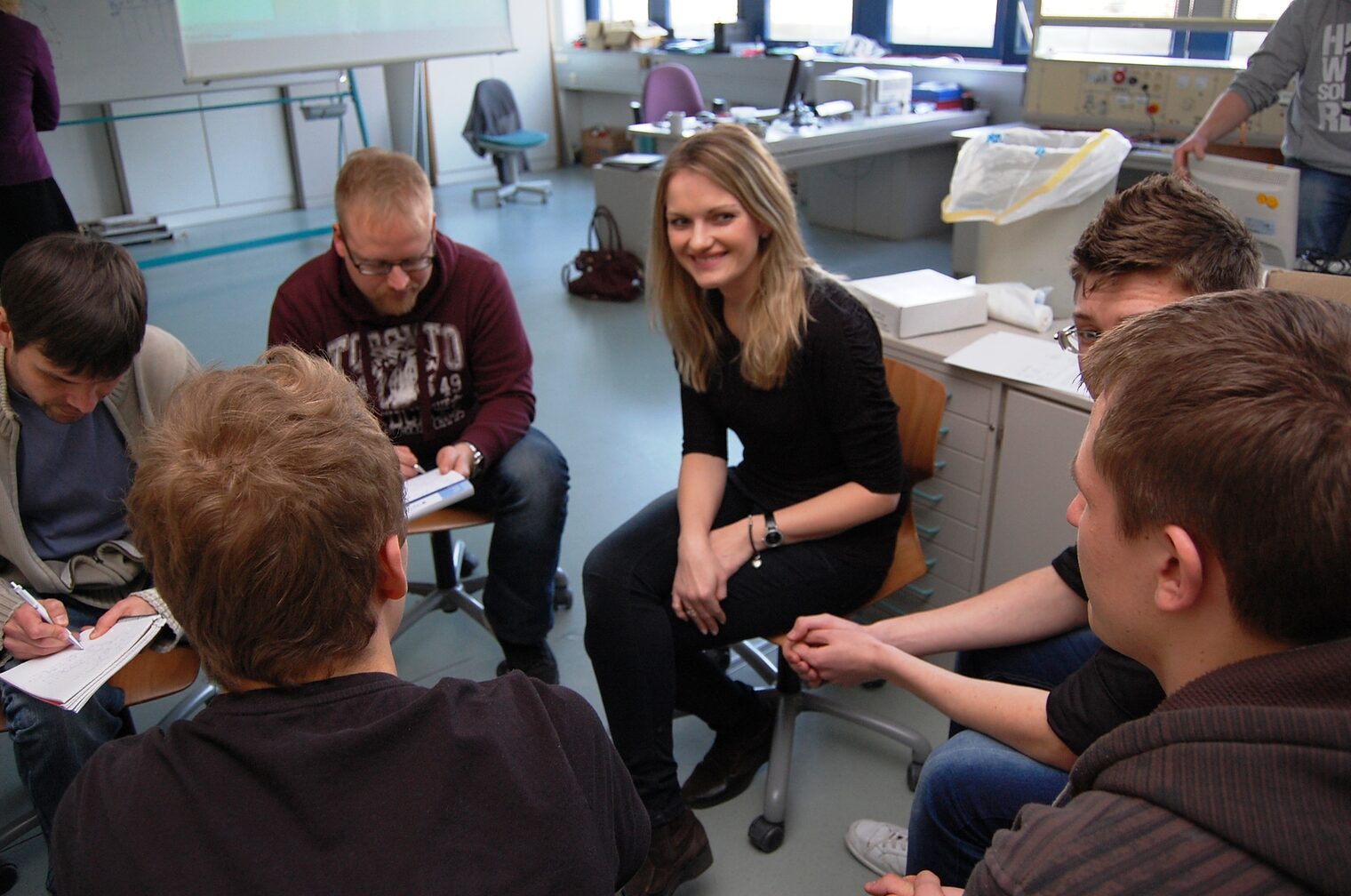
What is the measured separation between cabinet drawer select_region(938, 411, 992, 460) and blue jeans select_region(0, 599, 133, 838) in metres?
1.50

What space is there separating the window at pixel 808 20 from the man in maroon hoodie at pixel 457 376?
16.7 ft

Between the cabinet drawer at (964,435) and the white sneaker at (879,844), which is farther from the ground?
the cabinet drawer at (964,435)

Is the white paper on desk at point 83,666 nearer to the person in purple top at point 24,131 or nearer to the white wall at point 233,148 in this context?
the person in purple top at point 24,131

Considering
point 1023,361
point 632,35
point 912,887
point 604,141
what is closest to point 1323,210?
point 1023,361

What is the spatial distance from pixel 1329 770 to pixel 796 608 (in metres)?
1.10

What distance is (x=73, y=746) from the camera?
147 cm

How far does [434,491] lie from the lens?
187 cm

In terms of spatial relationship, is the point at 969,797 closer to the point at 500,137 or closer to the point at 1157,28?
the point at 1157,28

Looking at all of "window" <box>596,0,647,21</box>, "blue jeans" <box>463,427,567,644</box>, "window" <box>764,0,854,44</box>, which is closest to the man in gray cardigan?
"blue jeans" <box>463,427,567,644</box>

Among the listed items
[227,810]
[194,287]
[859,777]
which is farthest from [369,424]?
[194,287]

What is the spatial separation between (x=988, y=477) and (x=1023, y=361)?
23cm

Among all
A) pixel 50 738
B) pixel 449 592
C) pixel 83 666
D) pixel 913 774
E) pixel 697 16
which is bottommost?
pixel 913 774

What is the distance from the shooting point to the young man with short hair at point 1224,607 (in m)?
0.60

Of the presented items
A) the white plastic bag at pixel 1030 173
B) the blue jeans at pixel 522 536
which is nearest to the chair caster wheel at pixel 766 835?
the blue jeans at pixel 522 536
